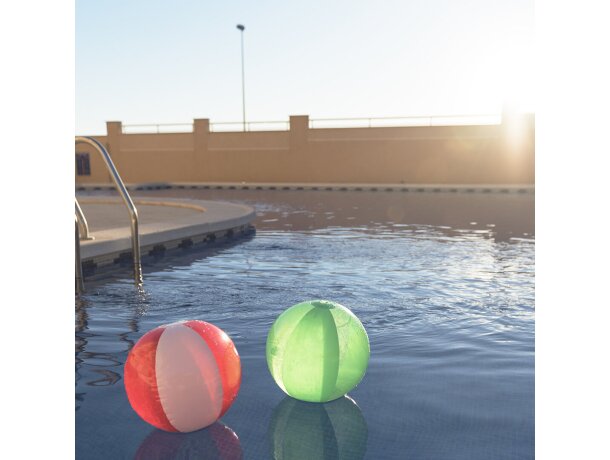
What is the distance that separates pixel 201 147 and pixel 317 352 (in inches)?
1301

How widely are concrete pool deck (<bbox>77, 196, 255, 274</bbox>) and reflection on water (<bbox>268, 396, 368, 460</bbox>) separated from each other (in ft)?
19.2

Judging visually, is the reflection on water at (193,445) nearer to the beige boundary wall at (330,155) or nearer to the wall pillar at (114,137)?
the beige boundary wall at (330,155)

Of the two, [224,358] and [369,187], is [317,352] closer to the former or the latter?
[224,358]

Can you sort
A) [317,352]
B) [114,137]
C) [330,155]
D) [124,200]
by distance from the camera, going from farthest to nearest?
[114,137] → [330,155] → [124,200] → [317,352]

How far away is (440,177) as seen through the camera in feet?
104

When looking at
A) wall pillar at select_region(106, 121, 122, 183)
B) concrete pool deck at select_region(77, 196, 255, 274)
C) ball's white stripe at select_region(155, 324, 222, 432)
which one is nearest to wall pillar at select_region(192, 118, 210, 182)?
wall pillar at select_region(106, 121, 122, 183)

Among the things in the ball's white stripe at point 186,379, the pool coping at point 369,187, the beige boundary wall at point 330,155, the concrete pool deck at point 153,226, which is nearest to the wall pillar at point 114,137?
the beige boundary wall at point 330,155

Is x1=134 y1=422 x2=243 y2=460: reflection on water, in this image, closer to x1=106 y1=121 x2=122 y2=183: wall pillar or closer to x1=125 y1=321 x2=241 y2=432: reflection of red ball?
x1=125 y1=321 x2=241 y2=432: reflection of red ball

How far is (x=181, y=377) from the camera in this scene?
11.5 feet

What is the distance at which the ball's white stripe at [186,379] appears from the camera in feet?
11.5

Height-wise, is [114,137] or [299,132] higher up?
[114,137]

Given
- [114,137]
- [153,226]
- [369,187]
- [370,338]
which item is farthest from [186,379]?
[114,137]
